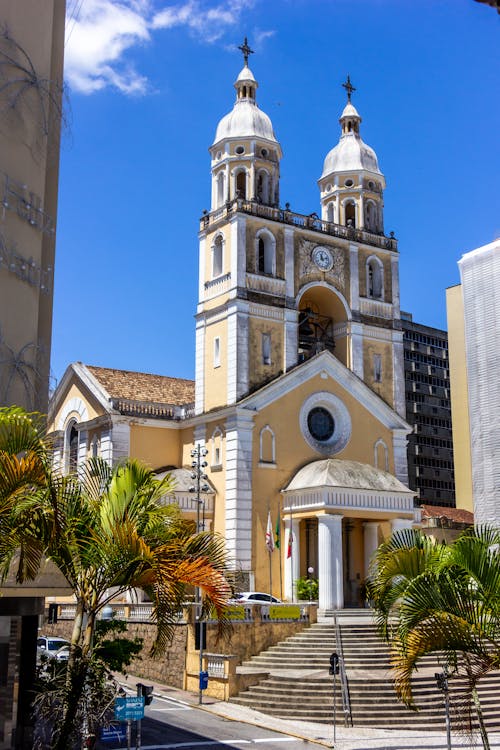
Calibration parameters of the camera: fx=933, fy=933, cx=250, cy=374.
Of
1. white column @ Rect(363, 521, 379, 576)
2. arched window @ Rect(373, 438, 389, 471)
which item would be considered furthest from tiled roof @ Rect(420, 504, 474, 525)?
white column @ Rect(363, 521, 379, 576)

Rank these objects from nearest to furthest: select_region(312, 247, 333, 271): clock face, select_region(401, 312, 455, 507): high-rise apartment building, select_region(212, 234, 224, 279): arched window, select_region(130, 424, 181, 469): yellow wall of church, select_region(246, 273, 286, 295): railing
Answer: select_region(246, 273, 286, 295): railing → select_region(130, 424, 181, 469): yellow wall of church → select_region(212, 234, 224, 279): arched window → select_region(312, 247, 333, 271): clock face → select_region(401, 312, 455, 507): high-rise apartment building

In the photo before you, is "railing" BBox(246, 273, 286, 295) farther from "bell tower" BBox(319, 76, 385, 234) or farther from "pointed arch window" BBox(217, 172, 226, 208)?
"bell tower" BBox(319, 76, 385, 234)

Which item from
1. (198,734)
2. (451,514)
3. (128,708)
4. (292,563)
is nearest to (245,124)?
(292,563)

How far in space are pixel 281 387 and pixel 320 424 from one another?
2.82 m

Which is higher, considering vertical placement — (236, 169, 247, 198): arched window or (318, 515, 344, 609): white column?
(236, 169, 247, 198): arched window

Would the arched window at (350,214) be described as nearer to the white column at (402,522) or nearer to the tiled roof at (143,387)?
the tiled roof at (143,387)

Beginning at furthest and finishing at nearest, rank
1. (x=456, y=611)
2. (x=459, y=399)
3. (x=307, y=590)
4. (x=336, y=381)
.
Result: (x=459, y=399), (x=336, y=381), (x=307, y=590), (x=456, y=611)

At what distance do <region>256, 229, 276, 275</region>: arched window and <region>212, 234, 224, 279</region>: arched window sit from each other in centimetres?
171

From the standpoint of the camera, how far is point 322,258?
4328cm

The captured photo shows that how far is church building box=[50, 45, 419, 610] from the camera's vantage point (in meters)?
37.5

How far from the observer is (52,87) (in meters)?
20.0

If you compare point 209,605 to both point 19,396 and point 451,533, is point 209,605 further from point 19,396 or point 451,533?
point 451,533

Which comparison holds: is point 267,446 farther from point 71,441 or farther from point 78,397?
point 71,441

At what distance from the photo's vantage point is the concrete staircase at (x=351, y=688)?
25469mm
